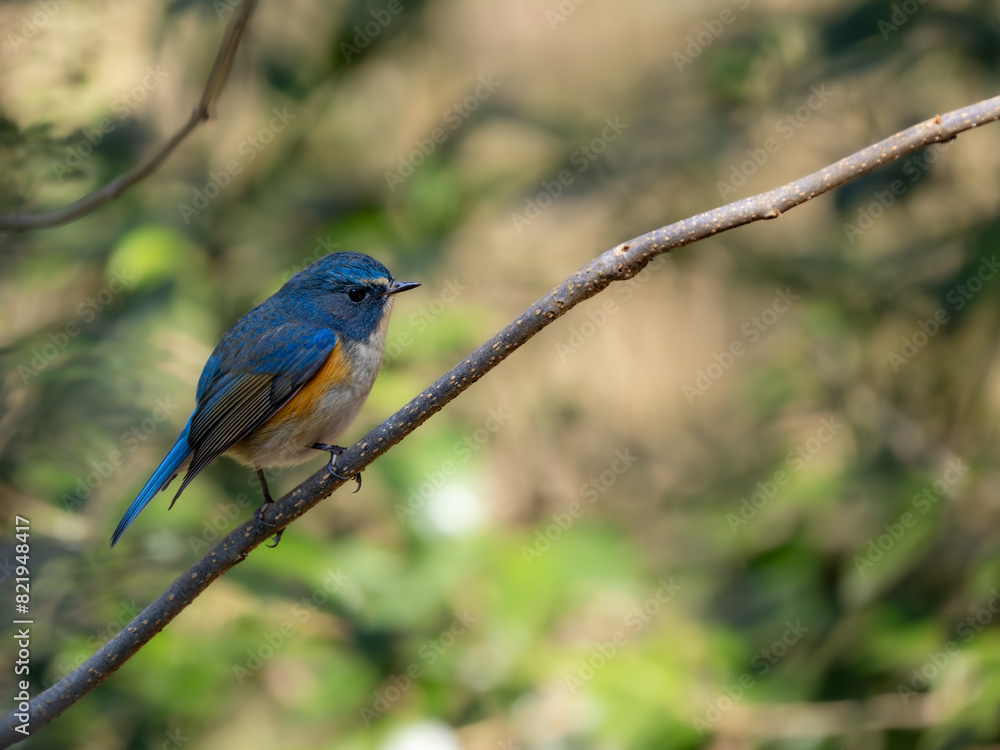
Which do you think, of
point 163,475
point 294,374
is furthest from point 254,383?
point 163,475

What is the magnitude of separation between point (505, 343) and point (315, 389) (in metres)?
1.45

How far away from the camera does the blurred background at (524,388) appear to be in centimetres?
347

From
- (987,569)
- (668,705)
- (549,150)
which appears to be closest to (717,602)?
(668,705)

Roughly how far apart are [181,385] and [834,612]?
2.72 metres

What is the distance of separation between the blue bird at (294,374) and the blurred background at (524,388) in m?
0.29

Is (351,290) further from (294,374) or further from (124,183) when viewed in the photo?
(124,183)

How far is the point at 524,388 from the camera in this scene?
18.7ft

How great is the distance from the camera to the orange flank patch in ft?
10.7

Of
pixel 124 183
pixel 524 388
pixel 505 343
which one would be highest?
pixel 524 388

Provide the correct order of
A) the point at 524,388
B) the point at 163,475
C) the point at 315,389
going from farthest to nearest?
the point at 524,388 → the point at 315,389 → the point at 163,475

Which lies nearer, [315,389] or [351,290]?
[315,389]

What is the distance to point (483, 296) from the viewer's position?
5367mm

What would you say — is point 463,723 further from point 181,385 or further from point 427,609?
point 181,385

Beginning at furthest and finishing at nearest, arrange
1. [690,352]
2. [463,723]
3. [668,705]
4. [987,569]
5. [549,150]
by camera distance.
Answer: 1. [690,352]
2. [549,150]
3. [463,723]
4. [668,705]
5. [987,569]
